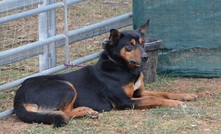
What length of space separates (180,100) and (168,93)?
172 mm

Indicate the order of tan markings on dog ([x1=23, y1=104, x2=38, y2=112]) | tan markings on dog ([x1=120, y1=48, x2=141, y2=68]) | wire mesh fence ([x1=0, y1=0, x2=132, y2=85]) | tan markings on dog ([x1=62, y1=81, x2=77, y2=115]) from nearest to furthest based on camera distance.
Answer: tan markings on dog ([x1=23, y1=104, x2=38, y2=112]), tan markings on dog ([x1=62, y1=81, x2=77, y2=115]), tan markings on dog ([x1=120, y1=48, x2=141, y2=68]), wire mesh fence ([x1=0, y1=0, x2=132, y2=85])

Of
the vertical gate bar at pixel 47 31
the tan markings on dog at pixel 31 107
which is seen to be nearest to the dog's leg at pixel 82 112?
the tan markings on dog at pixel 31 107

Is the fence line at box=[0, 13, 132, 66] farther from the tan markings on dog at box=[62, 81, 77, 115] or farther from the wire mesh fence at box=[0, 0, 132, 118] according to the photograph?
the tan markings on dog at box=[62, 81, 77, 115]

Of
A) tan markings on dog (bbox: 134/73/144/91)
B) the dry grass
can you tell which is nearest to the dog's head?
tan markings on dog (bbox: 134/73/144/91)

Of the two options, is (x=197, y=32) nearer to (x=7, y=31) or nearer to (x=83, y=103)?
(x=83, y=103)

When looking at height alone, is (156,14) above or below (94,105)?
above

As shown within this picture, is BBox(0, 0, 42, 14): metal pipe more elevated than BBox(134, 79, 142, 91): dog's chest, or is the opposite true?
BBox(0, 0, 42, 14): metal pipe

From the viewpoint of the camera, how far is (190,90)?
8320mm

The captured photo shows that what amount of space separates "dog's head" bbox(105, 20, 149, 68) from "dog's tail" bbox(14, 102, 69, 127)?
3.43 feet

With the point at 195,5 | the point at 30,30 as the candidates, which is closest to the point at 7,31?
the point at 30,30

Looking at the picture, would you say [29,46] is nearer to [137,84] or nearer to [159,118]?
[137,84]

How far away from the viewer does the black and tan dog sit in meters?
6.96

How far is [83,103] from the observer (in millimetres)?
7230

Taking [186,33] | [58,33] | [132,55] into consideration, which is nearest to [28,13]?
[132,55]
